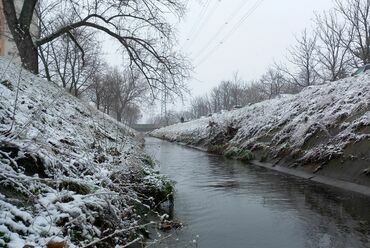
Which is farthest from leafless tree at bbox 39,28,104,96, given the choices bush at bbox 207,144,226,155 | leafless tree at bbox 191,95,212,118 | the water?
leafless tree at bbox 191,95,212,118

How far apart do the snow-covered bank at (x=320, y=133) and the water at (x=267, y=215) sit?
1035 mm

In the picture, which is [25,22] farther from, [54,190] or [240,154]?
[54,190]

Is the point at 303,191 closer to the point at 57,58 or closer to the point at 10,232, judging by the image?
the point at 10,232

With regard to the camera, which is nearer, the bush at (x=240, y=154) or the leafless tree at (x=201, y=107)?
the bush at (x=240, y=154)

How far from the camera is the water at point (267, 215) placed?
21.5 ft

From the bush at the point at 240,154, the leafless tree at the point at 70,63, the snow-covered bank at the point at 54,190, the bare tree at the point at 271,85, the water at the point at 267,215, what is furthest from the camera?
the bare tree at the point at 271,85

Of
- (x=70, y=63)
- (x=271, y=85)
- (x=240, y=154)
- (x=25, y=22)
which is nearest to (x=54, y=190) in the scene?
(x=25, y=22)

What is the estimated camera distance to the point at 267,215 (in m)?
8.33

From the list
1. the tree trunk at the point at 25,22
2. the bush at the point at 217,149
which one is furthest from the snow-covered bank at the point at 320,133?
the tree trunk at the point at 25,22

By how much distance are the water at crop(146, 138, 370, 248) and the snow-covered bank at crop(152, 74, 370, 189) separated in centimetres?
103

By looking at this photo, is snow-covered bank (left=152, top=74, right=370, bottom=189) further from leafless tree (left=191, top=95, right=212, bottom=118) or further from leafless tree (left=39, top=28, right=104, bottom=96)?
leafless tree (left=191, top=95, right=212, bottom=118)

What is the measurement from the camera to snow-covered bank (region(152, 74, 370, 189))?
38.3ft

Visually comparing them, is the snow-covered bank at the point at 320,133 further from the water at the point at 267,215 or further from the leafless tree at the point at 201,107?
the leafless tree at the point at 201,107

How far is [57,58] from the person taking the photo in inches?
1507
